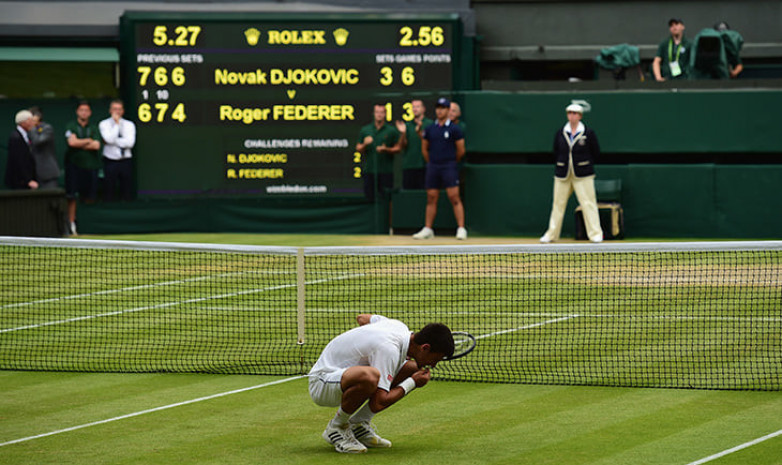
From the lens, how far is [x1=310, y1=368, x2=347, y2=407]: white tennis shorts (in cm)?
790

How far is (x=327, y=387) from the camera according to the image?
7.94m

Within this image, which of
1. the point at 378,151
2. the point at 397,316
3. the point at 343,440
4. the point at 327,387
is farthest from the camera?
the point at 378,151

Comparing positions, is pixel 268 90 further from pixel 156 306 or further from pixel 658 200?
pixel 156 306

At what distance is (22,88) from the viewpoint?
80.8ft

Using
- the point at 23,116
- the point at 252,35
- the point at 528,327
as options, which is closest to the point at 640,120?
the point at 252,35

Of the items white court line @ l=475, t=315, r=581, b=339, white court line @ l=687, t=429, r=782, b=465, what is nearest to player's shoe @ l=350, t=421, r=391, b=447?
white court line @ l=687, t=429, r=782, b=465

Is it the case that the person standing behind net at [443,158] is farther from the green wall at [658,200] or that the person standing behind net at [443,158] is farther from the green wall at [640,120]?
the green wall at [640,120]

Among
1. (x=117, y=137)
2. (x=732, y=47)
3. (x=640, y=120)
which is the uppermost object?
(x=732, y=47)

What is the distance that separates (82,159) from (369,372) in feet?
54.2

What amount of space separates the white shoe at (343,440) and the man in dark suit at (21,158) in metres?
15.5

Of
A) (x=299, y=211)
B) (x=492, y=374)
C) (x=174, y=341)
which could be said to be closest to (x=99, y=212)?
(x=299, y=211)

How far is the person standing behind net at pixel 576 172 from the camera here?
2011 cm

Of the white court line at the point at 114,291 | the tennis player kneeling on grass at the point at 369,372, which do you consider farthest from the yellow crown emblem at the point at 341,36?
the tennis player kneeling on grass at the point at 369,372

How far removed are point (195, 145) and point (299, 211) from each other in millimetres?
2182
